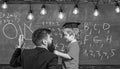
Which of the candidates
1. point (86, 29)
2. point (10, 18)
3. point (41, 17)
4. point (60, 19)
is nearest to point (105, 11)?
point (86, 29)

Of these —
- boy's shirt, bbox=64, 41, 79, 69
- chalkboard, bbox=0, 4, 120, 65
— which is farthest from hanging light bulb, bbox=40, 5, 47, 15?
boy's shirt, bbox=64, 41, 79, 69

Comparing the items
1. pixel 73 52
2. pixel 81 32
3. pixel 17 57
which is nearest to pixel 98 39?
pixel 81 32

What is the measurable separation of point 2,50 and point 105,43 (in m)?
2.22

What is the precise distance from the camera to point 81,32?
5.36 m

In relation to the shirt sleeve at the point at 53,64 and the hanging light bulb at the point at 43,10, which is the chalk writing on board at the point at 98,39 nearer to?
the hanging light bulb at the point at 43,10

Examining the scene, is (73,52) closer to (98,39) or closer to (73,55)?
(73,55)

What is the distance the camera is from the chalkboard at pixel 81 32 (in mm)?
5332

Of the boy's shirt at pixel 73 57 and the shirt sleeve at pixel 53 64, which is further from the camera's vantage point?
the boy's shirt at pixel 73 57

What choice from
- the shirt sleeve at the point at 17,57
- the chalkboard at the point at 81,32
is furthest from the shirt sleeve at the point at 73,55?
the chalkboard at the point at 81,32

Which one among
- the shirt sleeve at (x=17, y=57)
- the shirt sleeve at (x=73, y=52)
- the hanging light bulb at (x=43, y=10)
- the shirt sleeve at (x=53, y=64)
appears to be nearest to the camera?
the shirt sleeve at (x=53, y=64)

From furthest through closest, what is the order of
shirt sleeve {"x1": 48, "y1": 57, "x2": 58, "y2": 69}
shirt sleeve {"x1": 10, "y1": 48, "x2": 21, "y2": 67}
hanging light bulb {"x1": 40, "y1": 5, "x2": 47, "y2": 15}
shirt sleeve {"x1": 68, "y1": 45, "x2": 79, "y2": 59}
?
hanging light bulb {"x1": 40, "y1": 5, "x2": 47, "y2": 15}, shirt sleeve {"x1": 68, "y1": 45, "x2": 79, "y2": 59}, shirt sleeve {"x1": 10, "y1": 48, "x2": 21, "y2": 67}, shirt sleeve {"x1": 48, "y1": 57, "x2": 58, "y2": 69}

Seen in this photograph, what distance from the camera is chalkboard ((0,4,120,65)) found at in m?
5.33

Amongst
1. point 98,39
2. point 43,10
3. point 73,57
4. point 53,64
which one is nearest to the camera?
point 53,64

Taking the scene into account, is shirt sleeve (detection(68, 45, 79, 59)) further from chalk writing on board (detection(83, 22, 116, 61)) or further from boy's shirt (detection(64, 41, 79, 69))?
chalk writing on board (detection(83, 22, 116, 61))
